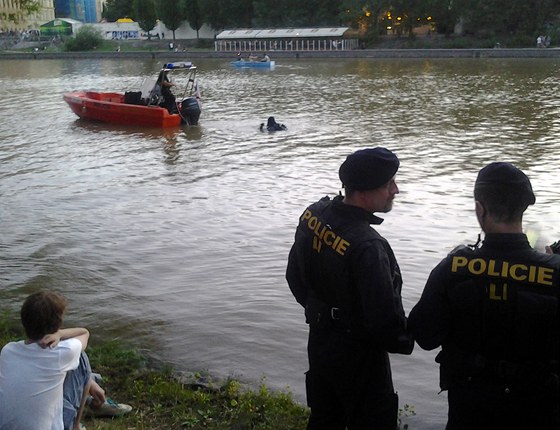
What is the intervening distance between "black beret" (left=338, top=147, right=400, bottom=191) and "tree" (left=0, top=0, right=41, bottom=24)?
20.6 ft

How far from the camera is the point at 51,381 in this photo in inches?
135

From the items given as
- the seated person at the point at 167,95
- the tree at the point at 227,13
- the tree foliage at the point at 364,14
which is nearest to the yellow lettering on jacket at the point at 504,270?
the seated person at the point at 167,95

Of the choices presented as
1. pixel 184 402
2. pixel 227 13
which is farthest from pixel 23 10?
pixel 227 13

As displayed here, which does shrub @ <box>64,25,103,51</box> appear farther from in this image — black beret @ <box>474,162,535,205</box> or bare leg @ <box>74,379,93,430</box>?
black beret @ <box>474,162,535,205</box>

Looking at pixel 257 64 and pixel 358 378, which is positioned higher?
pixel 358 378

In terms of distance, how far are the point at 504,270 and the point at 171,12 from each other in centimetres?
9455

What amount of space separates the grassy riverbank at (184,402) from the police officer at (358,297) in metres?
1.16

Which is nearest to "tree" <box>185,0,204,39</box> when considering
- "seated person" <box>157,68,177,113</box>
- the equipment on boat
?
the equipment on boat

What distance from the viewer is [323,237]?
3.22 metres

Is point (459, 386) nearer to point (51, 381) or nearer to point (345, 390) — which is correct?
point (345, 390)

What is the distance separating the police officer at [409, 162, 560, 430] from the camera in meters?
2.68

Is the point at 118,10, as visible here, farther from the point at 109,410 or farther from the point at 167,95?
the point at 109,410

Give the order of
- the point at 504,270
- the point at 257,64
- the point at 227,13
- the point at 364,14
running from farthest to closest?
1. the point at 227,13
2. the point at 364,14
3. the point at 257,64
4. the point at 504,270

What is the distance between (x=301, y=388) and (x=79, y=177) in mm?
9870
